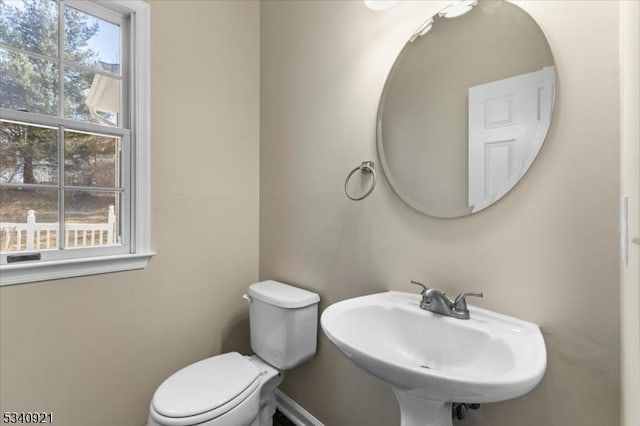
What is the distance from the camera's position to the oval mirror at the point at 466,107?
0.91 m

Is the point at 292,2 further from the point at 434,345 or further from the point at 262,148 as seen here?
the point at 434,345

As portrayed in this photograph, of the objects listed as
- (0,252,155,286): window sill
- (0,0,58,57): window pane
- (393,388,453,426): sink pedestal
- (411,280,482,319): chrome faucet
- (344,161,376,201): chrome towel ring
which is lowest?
(393,388,453,426): sink pedestal

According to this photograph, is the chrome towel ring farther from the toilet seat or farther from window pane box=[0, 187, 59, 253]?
window pane box=[0, 187, 59, 253]

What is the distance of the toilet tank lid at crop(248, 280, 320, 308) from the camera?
1.44 meters

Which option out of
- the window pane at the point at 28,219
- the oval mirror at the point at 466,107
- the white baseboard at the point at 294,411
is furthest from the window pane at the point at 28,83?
the white baseboard at the point at 294,411

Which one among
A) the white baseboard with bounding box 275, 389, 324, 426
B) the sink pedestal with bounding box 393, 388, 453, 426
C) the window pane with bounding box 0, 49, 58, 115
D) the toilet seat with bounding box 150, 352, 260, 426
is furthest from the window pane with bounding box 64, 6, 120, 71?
the white baseboard with bounding box 275, 389, 324, 426

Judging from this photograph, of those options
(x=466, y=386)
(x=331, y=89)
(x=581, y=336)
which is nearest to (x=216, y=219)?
(x=331, y=89)

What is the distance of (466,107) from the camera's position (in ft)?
3.43

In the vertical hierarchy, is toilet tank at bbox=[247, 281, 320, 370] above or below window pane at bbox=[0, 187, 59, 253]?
below

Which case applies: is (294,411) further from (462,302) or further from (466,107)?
(466,107)

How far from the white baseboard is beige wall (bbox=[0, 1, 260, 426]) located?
1.40 feet

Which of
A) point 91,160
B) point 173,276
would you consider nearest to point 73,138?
point 91,160

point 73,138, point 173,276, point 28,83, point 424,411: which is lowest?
point 424,411

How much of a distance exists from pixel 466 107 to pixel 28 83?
68.1 inches
